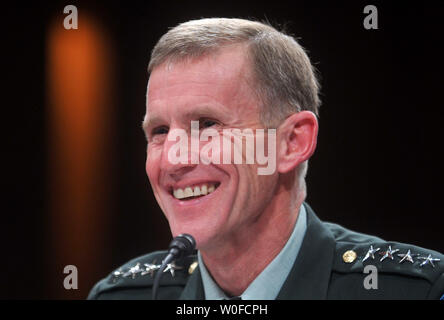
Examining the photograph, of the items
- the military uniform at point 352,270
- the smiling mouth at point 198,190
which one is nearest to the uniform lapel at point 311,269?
the military uniform at point 352,270

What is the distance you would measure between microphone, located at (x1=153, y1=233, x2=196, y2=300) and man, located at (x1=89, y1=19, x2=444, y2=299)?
0.32 ft

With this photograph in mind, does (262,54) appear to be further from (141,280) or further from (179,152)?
(141,280)

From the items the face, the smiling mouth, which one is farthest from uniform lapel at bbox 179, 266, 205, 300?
the smiling mouth

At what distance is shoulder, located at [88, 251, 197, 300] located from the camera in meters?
1.96

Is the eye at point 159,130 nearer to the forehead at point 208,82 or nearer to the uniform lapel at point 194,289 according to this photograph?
the forehead at point 208,82

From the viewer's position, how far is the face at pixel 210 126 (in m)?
1.60

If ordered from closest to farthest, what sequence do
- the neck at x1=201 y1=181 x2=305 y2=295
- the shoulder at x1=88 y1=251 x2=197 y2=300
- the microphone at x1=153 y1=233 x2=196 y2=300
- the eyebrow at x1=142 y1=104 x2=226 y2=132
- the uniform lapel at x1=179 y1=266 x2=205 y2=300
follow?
the microphone at x1=153 y1=233 x2=196 y2=300
the eyebrow at x1=142 y1=104 x2=226 y2=132
the neck at x1=201 y1=181 x2=305 y2=295
the uniform lapel at x1=179 y1=266 x2=205 y2=300
the shoulder at x1=88 y1=251 x2=197 y2=300

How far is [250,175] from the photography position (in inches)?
63.9

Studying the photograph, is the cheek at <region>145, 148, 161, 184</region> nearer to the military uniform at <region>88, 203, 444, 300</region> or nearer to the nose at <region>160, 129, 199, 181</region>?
the nose at <region>160, 129, 199, 181</region>

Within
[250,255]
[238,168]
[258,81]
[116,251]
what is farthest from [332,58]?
[116,251]

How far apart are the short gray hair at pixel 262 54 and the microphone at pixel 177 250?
1.24 feet

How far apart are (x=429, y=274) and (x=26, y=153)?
1.43m

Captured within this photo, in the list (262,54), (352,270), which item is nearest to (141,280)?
(352,270)

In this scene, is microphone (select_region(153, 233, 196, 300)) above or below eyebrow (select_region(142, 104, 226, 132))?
below
